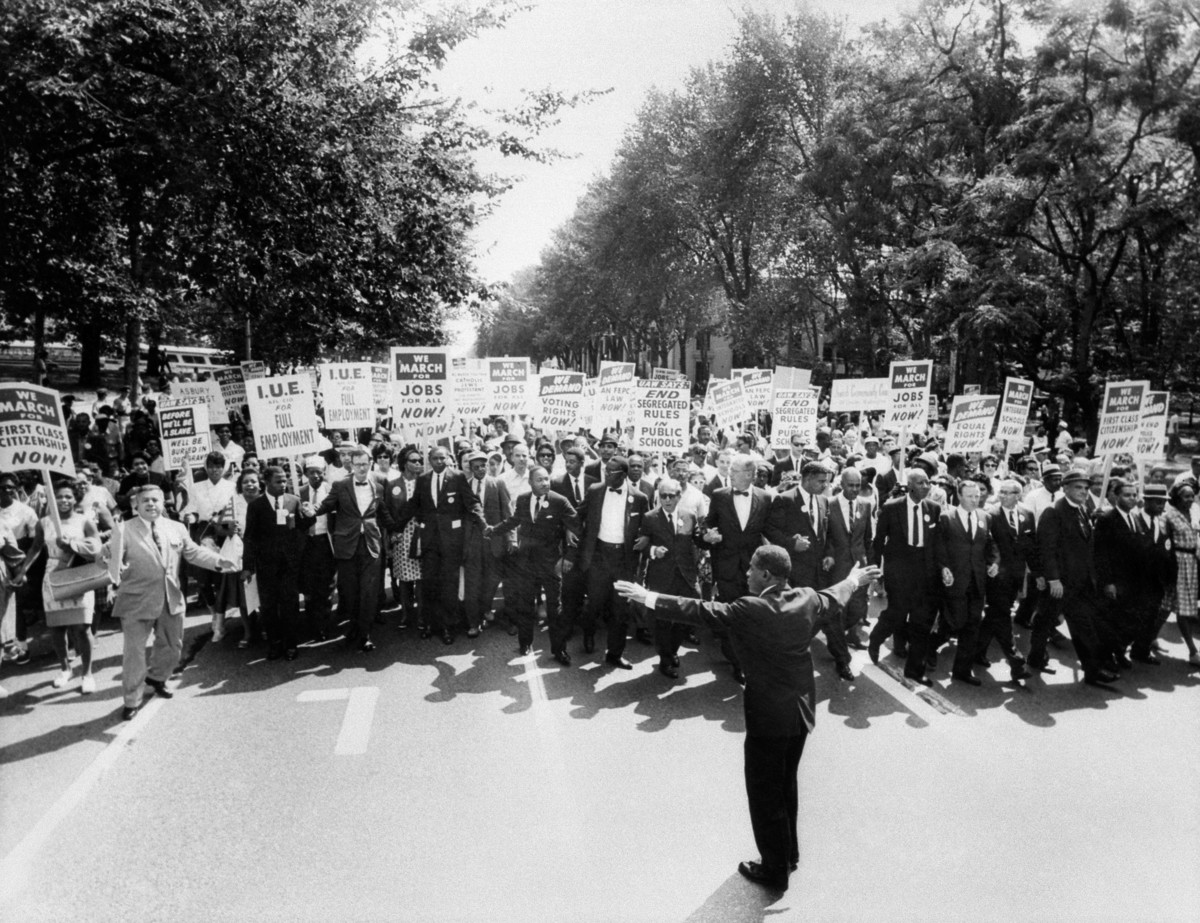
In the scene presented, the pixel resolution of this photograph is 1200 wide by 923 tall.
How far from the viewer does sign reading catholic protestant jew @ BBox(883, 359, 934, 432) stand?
41.3 feet

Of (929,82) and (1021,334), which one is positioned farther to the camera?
(929,82)

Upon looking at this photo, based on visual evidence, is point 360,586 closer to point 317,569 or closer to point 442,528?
point 317,569

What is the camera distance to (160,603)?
7.31 meters

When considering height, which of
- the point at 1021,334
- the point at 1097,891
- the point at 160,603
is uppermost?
the point at 1021,334

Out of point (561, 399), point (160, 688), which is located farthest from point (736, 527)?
point (561, 399)

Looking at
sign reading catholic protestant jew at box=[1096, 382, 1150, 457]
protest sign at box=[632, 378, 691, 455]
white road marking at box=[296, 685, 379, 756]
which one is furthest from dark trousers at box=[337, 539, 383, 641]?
sign reading catholic protestant jew at box=[1096, 382, 1150, 457]

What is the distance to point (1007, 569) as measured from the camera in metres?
8.16

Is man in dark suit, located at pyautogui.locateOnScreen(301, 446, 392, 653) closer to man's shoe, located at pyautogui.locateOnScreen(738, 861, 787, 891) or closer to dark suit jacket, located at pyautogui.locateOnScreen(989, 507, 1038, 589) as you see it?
man's shoe, located at pyautogui.locateOnScreen(738, 861, 787, 891)

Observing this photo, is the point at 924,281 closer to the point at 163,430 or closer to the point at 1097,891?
the point at 163,430

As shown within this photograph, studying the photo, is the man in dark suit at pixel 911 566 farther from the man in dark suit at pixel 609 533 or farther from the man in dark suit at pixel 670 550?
the man in dark suit at pixel 609 533

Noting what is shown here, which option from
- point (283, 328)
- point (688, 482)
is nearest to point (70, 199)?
point (283, 328)

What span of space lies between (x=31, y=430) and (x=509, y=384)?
286 inches

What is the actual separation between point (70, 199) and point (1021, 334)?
21425 mm

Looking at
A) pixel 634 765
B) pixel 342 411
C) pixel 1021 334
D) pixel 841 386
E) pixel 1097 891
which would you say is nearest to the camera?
pixel 1097 891
